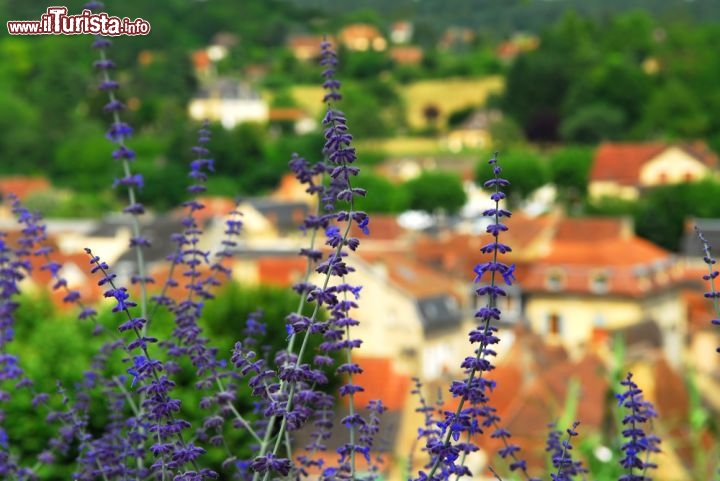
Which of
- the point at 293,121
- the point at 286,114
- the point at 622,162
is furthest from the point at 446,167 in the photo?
the point at 286,114

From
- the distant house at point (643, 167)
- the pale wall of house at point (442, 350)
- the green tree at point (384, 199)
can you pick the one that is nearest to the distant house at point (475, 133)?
the distant house at point (643, 167)

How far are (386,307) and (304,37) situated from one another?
107 m

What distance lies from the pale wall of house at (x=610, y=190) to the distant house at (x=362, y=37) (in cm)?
6312

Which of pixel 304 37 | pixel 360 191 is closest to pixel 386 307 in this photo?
pixel 360 191

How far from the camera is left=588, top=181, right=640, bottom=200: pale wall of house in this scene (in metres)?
80.9

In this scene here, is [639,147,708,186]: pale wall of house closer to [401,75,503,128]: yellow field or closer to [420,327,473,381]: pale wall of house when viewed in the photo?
[420,327,473,381]: pale wall of house

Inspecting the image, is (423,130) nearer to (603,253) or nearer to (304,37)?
(304,37)

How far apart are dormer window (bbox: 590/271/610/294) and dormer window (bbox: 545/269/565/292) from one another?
3.62ft

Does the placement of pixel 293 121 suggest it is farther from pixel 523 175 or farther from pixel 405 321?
pixel 405 321

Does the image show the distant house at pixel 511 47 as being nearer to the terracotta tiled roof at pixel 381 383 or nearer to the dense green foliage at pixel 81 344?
the terracotta tiled roof at pixel 381 383

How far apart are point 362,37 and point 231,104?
3474 centimetres

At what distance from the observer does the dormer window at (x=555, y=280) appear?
56.0 meters

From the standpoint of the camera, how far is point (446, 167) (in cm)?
9981

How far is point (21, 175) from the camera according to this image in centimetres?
10194
